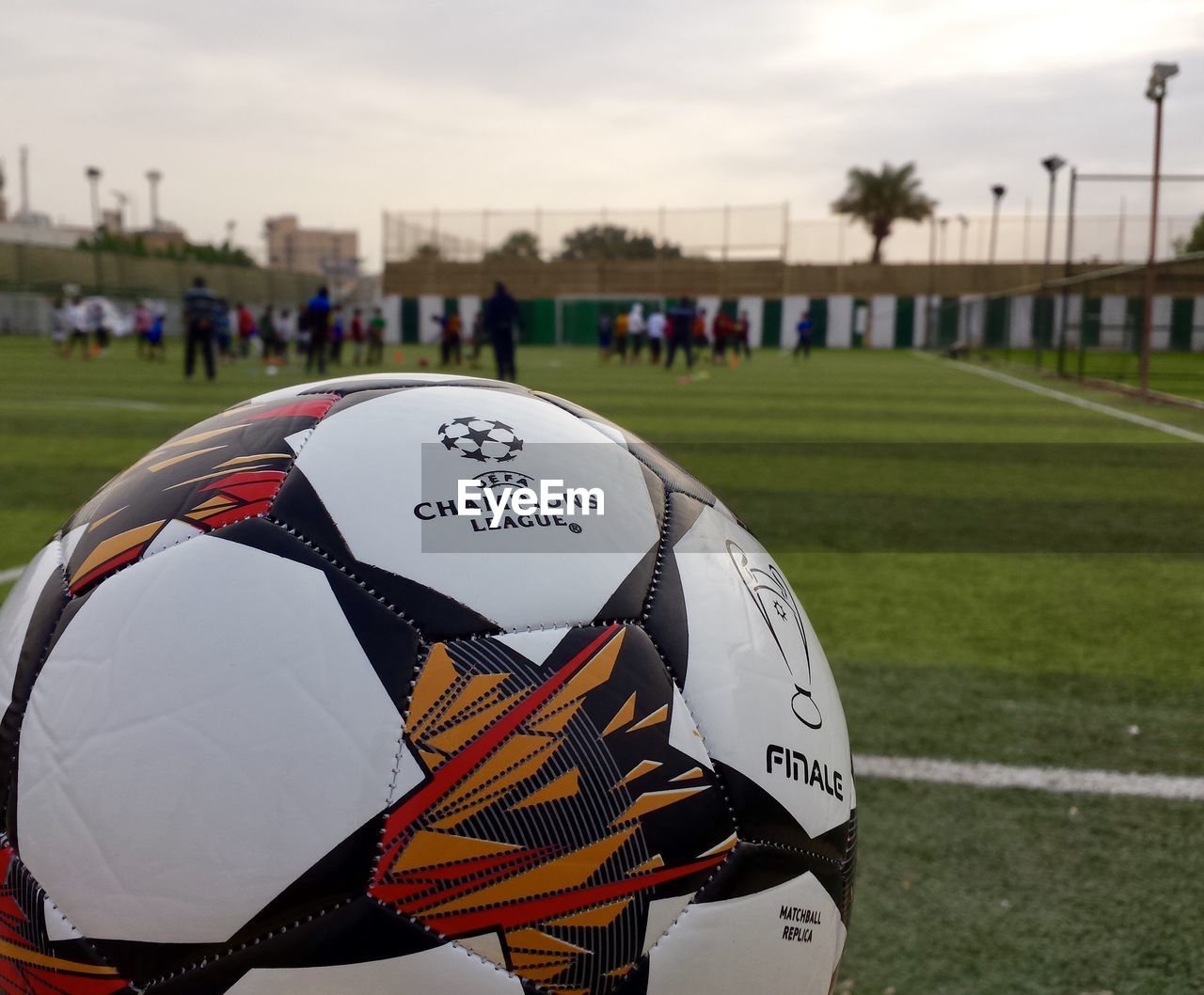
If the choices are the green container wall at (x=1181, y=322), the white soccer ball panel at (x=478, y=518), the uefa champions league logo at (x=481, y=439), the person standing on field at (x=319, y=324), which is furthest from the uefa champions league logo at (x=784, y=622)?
the green container wall at (x=1181, y=322)

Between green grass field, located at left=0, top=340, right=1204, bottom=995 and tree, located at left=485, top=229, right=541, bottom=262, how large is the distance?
45.6 metres

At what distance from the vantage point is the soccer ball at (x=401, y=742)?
3.90ft

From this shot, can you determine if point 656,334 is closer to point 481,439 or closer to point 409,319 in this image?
point 481,439

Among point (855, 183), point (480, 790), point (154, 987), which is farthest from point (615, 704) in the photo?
point (855, 183)

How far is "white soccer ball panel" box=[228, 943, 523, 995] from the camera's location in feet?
3.90

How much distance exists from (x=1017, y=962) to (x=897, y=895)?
11.3 inches

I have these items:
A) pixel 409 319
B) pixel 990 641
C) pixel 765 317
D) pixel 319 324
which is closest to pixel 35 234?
pixel 409 319

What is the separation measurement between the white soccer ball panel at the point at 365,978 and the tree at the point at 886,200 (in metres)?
64.5

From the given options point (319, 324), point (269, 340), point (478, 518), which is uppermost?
point (319, 324)

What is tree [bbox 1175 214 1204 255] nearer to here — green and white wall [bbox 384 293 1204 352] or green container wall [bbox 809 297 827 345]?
green and white wall [bbox 384 293 1204 352]

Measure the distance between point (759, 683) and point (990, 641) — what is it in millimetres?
2953

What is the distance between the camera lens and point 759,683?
144 cm

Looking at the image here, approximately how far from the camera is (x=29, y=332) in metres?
43.0

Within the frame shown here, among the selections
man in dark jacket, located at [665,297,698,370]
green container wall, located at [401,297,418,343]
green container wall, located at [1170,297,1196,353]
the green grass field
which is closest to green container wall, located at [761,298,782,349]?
green container wall, located at [401,297,418,343]
